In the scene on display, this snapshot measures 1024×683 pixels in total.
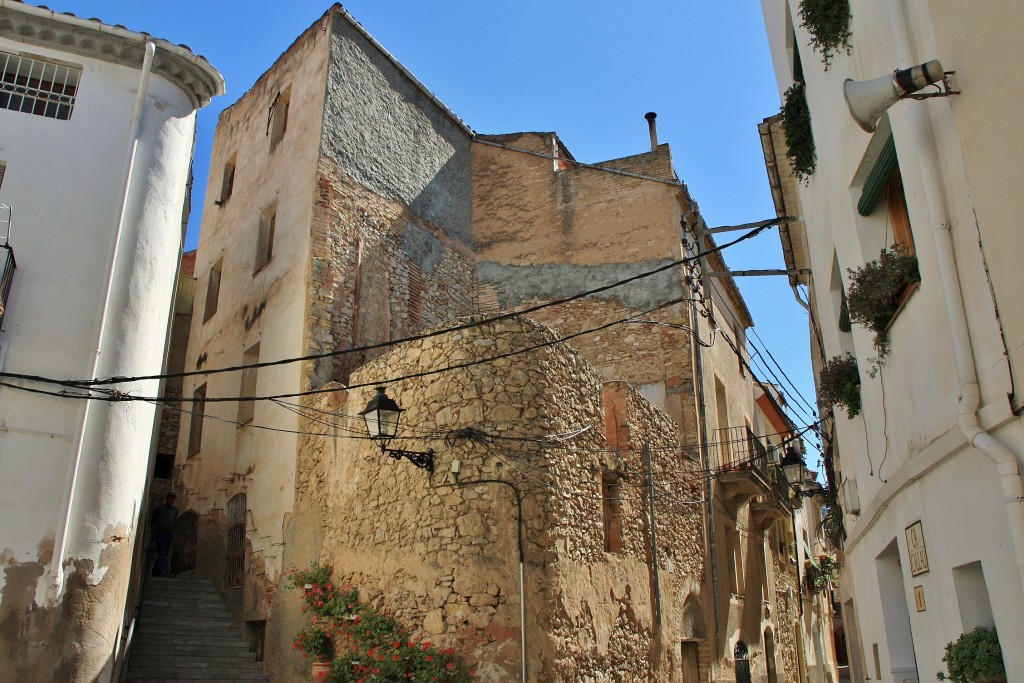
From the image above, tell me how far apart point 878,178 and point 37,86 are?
1067cm

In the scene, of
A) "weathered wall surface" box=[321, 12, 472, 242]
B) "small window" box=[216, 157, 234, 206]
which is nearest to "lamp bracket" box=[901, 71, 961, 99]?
"weathered wall surface" box=[321, 12, 472, 242]

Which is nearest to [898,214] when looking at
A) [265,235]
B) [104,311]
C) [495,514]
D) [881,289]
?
[881,289]

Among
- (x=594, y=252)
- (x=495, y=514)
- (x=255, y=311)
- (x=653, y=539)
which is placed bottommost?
(x=495, y=514)

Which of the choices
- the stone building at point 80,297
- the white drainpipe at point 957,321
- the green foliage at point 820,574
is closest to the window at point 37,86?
the stone building at point 80,297

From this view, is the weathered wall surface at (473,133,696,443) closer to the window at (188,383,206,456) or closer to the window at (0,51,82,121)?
the window at (188,383,206,456)

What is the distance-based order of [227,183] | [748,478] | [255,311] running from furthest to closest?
[227,183] < [748,478] < [255,311]

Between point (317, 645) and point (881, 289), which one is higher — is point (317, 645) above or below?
below

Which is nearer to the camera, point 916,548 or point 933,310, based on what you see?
point 933,310

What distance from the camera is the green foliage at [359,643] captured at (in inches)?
353

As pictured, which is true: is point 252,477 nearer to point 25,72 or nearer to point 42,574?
point 42,574

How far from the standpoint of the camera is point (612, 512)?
1156 cm

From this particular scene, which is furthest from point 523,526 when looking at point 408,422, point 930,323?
point 930,323

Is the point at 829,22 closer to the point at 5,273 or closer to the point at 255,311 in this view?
the point at 5,273

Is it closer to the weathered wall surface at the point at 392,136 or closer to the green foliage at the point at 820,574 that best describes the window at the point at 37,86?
the weathered wall surface at the point at 392,136
